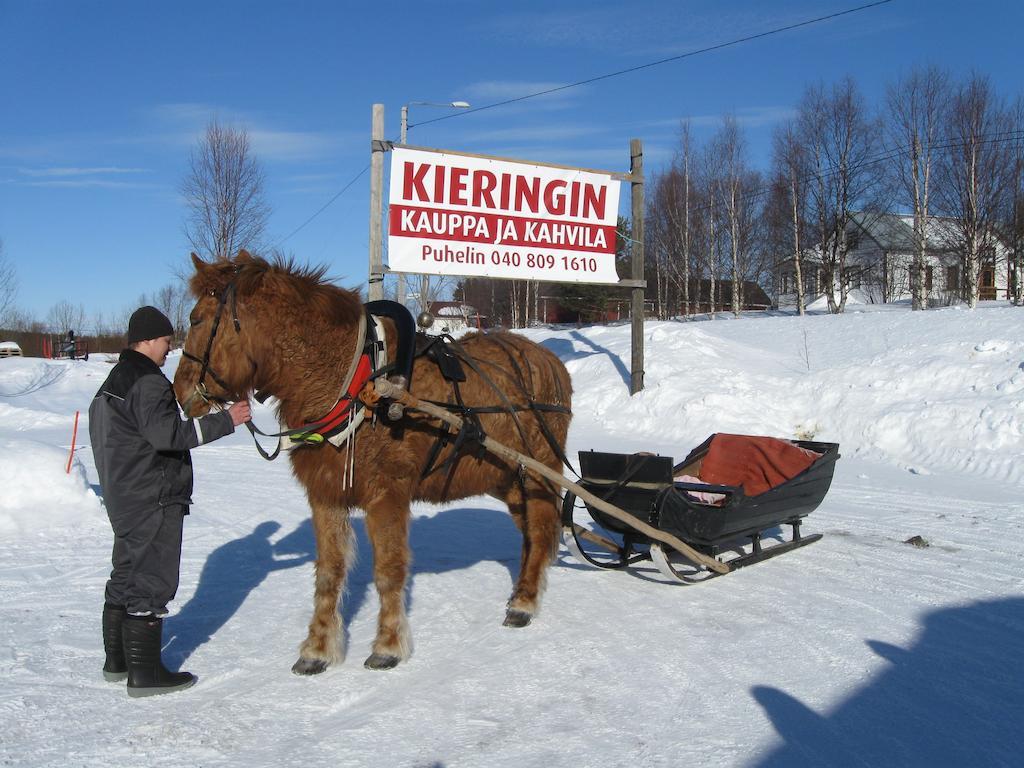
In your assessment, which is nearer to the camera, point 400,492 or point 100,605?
point 400,492

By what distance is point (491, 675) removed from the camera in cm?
440

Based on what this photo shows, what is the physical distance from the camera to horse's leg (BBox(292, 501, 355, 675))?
444 centimetres

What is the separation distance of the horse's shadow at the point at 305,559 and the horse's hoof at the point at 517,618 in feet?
2.76

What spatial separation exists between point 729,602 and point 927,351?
10346mm

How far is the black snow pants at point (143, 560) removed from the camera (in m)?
4.09

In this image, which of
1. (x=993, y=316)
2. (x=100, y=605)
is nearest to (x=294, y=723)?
(x=100, y=605)

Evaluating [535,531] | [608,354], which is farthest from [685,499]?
[608,354]

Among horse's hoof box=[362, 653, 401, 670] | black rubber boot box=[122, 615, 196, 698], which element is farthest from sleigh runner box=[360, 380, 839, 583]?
black rubber boot box=[122, 615, 196, 698]

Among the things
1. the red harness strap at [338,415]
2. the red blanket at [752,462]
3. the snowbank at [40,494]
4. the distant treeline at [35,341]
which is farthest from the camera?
the distant treeline at [35,341]

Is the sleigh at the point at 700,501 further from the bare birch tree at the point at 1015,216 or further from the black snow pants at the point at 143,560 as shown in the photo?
the bare birch tree at the point at 1015,216

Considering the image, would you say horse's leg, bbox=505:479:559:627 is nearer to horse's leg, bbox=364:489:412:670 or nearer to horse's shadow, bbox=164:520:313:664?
horse's leg, bbox=364:489:412:670

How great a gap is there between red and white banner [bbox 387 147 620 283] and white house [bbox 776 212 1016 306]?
834 inches

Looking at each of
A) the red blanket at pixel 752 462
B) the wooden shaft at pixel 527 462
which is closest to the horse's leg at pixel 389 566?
the wooden shaft at pixel 527 462

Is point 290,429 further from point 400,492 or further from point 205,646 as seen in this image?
point 205,646
